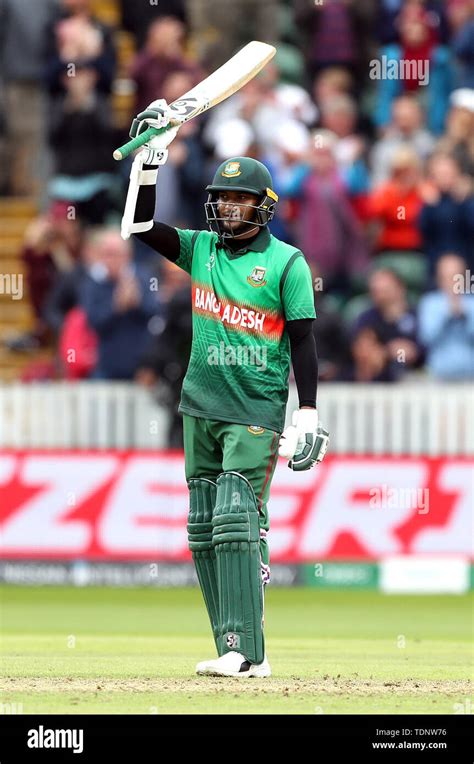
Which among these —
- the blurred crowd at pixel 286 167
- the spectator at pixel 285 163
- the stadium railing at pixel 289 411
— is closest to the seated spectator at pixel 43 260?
the blurred crowd at pixel 286 167

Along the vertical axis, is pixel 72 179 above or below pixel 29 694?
above

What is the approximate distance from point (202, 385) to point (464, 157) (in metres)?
9.31

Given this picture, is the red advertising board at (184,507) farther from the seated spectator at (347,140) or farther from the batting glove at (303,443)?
the batting glove at (303,443)

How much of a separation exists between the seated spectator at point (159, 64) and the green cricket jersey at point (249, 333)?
33.9ft

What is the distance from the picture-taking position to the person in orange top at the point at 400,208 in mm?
17297

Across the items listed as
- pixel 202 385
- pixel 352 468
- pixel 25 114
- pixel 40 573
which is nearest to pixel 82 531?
pixel 40 573

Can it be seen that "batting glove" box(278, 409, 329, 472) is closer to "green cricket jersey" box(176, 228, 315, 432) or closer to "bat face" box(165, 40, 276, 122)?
"green cricket jersey" box(176, 228, 315, 432)

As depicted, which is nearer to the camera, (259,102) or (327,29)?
(259,102)

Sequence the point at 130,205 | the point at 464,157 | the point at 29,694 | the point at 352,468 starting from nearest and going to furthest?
the point at 29,694 < the point at 130,205 < the point at 352,468 < the point at 464,157

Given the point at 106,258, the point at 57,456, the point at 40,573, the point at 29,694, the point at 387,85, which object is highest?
the point at 387,85

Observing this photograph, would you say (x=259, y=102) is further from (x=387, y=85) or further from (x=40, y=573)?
(x=40, y=573)

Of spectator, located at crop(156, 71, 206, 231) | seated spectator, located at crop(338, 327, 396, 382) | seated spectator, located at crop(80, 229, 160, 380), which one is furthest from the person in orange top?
seated spectator, located at crop(80, 229, 160, 380)

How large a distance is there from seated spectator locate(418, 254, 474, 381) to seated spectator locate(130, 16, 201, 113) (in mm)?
4021

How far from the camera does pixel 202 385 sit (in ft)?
28.3
